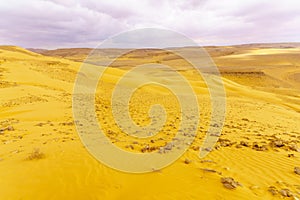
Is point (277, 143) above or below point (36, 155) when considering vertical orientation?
below

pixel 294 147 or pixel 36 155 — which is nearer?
pixel 36 155

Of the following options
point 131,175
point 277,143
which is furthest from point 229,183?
point 277,143

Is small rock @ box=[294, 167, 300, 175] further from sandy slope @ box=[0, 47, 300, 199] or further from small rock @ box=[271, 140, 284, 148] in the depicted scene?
small rock @ box=[271, 140, 284, 148]

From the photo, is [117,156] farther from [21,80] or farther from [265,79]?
[265,79]

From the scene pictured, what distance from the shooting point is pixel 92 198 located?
3816mm

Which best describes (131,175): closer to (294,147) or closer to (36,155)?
(36,155)

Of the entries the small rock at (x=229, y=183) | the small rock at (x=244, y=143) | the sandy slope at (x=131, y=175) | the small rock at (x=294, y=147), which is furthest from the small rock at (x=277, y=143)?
the small rock at (x=229, y=183)

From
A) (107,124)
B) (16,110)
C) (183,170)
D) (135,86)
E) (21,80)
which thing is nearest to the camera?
(183,170)

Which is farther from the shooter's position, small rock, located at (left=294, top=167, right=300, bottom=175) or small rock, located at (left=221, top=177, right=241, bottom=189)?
small rock, located at (left=294, top=167, right=300, bottom=175)

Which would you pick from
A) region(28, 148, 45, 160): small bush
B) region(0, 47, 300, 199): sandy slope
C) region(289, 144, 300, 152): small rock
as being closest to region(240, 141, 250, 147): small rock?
region(0, 47, 300, 199): sandy slope

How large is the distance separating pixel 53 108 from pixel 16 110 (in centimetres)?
138

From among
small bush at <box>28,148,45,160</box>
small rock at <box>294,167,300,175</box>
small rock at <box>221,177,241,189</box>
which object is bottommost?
small rock at <box>294,167,300,175</box>

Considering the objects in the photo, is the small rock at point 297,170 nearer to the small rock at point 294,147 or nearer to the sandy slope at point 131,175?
the sandy slope at point 131,175

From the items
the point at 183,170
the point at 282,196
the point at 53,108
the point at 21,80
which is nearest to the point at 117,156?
the point at 183,170
